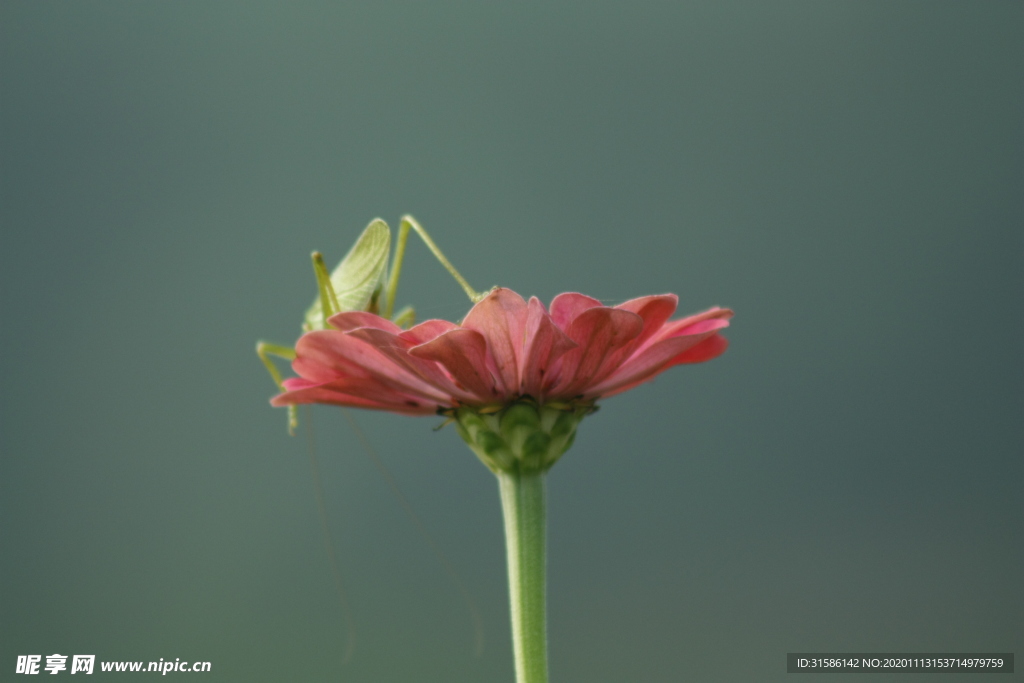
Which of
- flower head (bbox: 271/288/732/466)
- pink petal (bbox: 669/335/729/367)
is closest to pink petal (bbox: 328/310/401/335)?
flower head (bbox: 271/288/732/466)

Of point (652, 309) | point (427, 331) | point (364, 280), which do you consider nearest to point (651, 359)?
point (652, 309)

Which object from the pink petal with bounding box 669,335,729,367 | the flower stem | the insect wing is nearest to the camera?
the flower stem

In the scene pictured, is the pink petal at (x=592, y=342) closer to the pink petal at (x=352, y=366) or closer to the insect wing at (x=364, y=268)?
the pink petal at (x=352, y=366)

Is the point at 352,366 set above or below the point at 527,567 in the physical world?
above

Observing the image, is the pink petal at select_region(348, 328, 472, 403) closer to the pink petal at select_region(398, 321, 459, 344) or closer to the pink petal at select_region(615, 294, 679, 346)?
the pink petal at select_region(398, 321, 459, 344)

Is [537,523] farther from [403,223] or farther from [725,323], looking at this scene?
[403,223]

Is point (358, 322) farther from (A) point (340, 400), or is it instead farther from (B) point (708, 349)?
(B) point (708, 349)

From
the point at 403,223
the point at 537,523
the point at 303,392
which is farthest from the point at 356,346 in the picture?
the point at 403,223

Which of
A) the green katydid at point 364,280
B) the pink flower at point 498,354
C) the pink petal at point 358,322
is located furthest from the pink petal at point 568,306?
the green katydid at point 364,280
